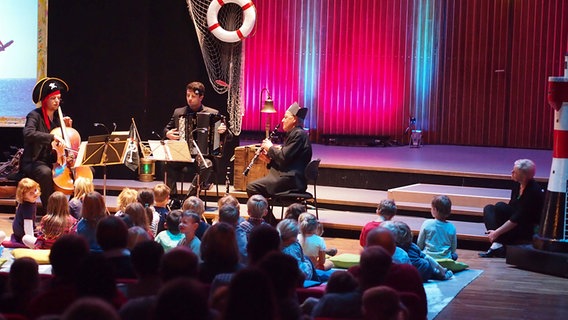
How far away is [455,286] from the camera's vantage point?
7.20 meters

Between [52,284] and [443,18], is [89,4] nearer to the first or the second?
[443,18]

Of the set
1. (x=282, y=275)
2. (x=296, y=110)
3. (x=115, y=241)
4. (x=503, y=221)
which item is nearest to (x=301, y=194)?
(x=296, y=110)

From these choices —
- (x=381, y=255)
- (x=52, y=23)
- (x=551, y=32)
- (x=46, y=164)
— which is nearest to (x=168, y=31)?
(x=52, y=23)

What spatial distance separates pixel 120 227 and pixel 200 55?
593 cm

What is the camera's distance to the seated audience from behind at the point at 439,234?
751cm

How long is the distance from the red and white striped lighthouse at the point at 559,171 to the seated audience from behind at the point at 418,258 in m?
0.92

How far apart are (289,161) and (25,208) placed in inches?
98.7

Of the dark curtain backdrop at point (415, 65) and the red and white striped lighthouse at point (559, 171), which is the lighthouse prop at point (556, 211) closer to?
the red and white striped lighthouse at point (559, 171)

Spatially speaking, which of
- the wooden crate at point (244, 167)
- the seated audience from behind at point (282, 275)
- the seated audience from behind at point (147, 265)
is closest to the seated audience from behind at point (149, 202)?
the wooden crate at point (244, 167)

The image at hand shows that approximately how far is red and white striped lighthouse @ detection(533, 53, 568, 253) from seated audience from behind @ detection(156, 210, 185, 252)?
9.56ft

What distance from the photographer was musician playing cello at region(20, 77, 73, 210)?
889 centimetres

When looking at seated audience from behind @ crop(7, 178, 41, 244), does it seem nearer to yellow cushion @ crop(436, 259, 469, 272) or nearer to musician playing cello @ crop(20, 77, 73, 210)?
musician playing cello @ crop(20, 77, 73, 210)

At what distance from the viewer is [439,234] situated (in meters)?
7.56

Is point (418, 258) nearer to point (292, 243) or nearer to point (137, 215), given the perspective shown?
point (292, 243)
